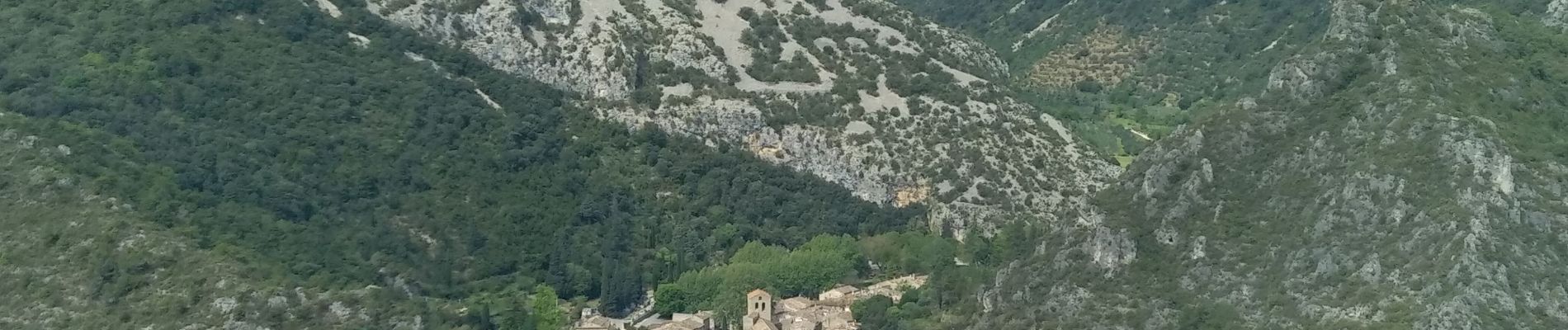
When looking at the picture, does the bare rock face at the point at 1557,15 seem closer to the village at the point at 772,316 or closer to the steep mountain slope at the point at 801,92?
the steep mountain slope at the point at 801,92

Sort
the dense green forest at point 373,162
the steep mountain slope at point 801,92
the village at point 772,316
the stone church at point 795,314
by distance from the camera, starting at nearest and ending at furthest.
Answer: the village at point 772,316 → the stone church at point 795,314 → the dense green forest at point 373,162 → the steep mountain slope at point 801,92

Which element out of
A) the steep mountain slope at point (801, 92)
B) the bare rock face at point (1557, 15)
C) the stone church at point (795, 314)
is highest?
the bare rock face at point (1557, 15)

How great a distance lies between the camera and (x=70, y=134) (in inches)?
5133

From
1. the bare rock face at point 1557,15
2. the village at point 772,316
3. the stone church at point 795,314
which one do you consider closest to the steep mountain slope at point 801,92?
the village at point 772,316

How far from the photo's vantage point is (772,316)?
130 m

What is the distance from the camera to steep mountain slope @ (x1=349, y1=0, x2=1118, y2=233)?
483 ft

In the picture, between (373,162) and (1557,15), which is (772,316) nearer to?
(373,162)

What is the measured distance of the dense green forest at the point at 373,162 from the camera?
129375mm

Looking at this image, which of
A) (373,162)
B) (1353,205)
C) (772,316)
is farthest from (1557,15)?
(373,162)

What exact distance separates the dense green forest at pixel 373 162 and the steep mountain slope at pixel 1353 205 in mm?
20546

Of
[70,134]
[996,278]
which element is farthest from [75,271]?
[996,278]

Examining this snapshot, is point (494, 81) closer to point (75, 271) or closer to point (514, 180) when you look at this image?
point (514, 180)

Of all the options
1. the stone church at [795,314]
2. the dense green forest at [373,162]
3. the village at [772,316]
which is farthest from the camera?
the dense green forest at [373,162]

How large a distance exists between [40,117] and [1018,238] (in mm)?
36938
